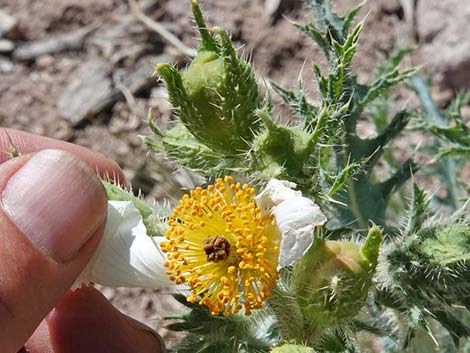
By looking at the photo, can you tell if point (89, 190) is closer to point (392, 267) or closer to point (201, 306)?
point (201, 306)

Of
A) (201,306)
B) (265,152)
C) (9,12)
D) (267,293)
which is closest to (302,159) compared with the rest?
(265,152)

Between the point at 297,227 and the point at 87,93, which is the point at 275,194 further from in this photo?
the point at 87,93

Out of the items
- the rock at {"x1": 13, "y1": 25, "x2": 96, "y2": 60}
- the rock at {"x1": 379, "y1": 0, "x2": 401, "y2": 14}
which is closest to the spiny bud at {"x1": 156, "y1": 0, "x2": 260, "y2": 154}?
the rock at {"x1": 379, "y1": 0, "x2": 401, "y2": 14}

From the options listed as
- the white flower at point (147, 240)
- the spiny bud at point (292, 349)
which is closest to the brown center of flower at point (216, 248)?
the white flower at point (147, 240)

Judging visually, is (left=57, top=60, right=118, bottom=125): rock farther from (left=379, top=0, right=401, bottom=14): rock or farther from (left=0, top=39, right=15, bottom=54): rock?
(left=379, top=0, right=401, bottom=14): rock

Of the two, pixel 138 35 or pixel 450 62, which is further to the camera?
pixel 138 35

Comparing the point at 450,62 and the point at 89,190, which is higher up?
the point at 89,190

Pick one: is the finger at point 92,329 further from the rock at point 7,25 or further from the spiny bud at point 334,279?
the rock at point 7,25
